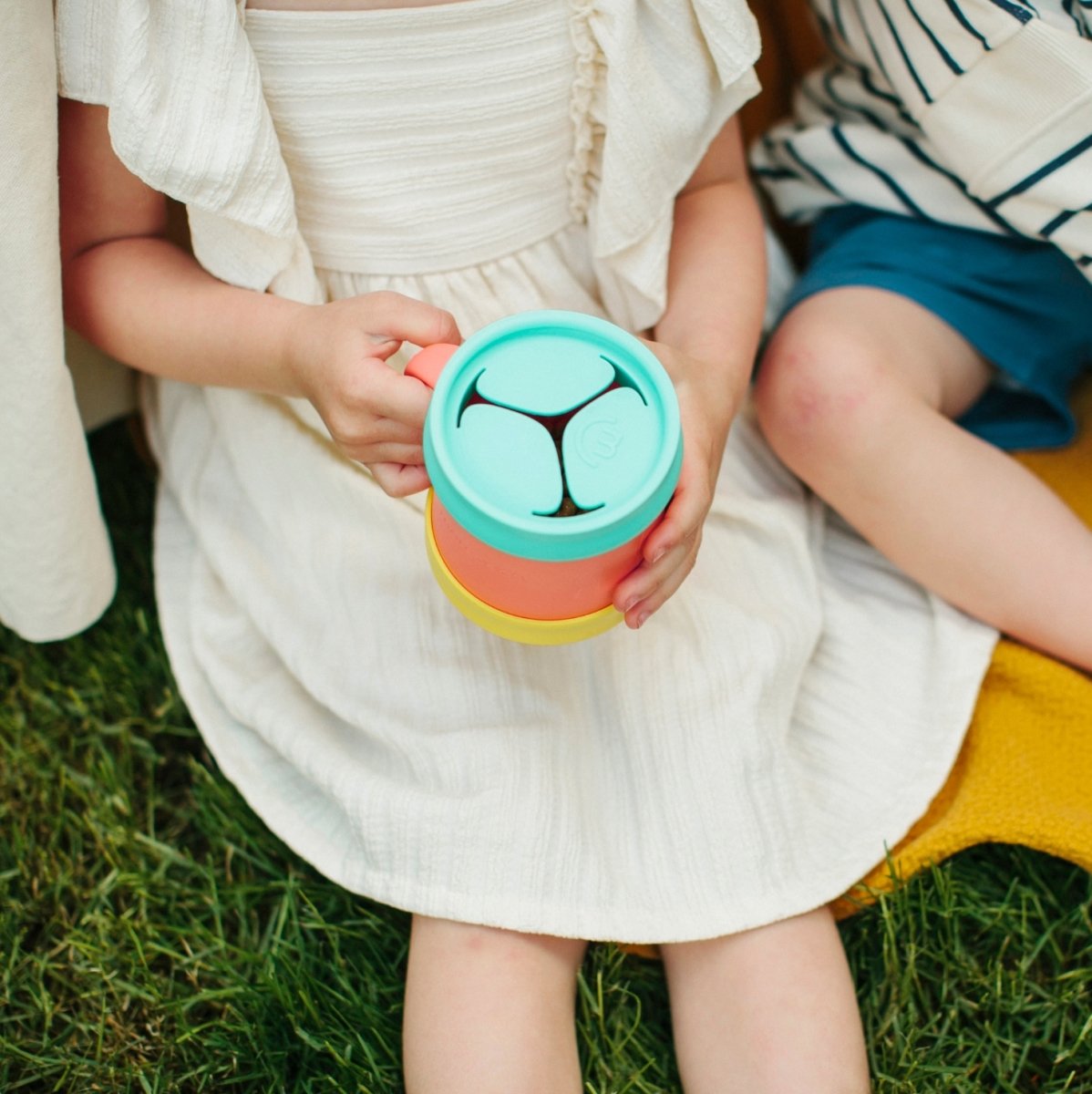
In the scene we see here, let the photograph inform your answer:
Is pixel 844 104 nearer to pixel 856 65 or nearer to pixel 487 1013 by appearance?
pixel 856 65

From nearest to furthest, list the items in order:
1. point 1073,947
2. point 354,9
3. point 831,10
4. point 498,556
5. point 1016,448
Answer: point 498,556
point 354,9
point 1073,947
point 831,10
point 1016,448

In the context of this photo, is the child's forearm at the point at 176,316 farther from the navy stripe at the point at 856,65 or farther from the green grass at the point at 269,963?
the navy stripe at the point at 856,65

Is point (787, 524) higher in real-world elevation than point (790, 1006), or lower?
higher

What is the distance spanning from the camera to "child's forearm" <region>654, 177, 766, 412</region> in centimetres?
83

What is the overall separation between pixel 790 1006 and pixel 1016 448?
57cm

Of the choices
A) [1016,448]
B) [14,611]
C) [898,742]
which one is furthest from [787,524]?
[14,611]

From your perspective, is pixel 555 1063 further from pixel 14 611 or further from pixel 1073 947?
pixel 14 611

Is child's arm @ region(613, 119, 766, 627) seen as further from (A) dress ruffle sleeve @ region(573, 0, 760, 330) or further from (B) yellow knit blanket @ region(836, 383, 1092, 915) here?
(B) yellow knit blanket @ region(836, 383, 1092, 915)

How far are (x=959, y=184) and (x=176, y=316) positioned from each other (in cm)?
64

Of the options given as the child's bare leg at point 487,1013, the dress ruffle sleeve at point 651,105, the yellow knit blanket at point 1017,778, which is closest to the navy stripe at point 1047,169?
the dress ruffle sleeve at point 651,105

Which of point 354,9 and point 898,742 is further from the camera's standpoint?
point 898,742

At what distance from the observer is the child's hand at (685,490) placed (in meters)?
0.62

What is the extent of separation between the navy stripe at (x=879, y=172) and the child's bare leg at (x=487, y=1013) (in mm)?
669

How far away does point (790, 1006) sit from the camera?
748mm
